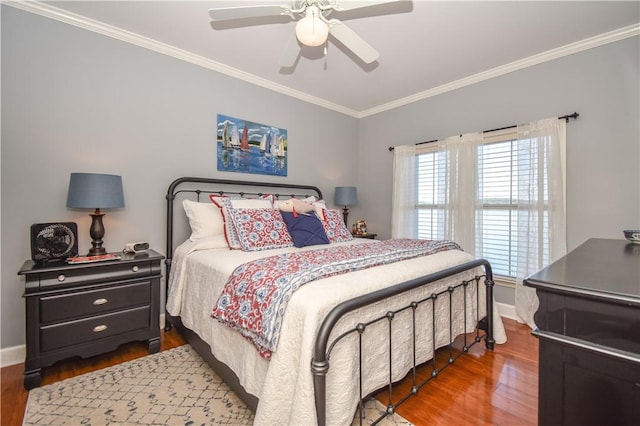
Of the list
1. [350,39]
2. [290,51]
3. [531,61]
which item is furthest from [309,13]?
[531,61]

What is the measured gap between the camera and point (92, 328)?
6.43 feet

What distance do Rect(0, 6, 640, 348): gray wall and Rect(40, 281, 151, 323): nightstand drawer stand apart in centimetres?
55

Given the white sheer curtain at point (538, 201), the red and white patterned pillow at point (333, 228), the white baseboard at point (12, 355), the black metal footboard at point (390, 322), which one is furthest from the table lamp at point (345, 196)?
the white baseboard at point (12, 355)

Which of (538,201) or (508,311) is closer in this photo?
(538,201)

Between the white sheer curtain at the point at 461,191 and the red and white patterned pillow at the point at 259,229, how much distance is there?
197 centimetres

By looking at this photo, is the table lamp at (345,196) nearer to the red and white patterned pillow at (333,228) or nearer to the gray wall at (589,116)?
the red and white patterned pillow at (333,228)

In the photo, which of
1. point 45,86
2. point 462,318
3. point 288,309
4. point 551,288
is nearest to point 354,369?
point 288,309

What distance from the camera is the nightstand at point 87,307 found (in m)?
1.77

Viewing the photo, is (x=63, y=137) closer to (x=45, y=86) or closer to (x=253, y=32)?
(x=45, y=86)

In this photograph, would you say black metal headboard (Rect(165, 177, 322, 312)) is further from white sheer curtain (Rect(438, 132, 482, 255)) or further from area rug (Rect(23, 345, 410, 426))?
white sheer curtain (Rect(438, 132, 482, 255))

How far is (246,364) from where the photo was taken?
4.75 feet

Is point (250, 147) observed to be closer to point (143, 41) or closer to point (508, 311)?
point (143, 41)

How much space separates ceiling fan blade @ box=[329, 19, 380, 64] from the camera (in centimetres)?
183

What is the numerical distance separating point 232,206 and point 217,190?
21.3 inches
